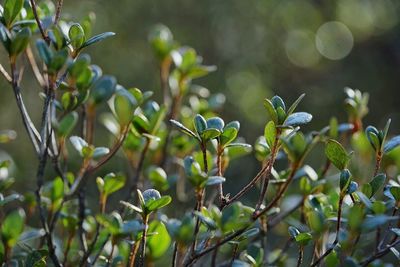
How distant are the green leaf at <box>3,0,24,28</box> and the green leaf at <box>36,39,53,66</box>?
91mm

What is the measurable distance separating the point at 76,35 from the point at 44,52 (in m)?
0.06

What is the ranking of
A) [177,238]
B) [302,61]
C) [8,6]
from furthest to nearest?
1. [302,61]
2. [8,6]
3. [177,238]

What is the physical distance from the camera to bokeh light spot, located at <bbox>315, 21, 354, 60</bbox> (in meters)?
3.57

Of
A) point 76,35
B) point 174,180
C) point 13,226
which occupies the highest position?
point 76,35

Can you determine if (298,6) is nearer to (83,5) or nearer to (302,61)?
(302,61)

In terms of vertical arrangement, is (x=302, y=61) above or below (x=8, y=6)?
below

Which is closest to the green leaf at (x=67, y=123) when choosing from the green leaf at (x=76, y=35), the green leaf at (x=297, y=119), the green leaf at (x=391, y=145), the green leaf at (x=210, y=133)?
the green leaf at (x=76, y=35)

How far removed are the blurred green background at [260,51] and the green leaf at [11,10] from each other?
7.50ft

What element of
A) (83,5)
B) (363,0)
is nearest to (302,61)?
(363,0)

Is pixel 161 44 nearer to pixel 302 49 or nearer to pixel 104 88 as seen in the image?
pixel 104 88

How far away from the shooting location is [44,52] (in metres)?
0.90

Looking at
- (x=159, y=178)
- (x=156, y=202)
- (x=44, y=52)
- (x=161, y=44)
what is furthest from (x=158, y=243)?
(x=161, y=44)

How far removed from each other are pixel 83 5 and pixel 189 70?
2.61 meters

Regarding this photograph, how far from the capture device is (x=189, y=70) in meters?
1.38
